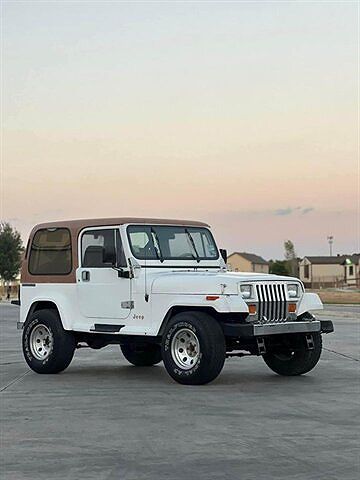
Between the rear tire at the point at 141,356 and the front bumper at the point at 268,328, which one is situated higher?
the front bumper at the point at 268,328

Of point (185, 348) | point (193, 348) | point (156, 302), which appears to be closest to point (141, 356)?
point (156, 302)

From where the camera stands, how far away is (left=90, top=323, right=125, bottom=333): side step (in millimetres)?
13510

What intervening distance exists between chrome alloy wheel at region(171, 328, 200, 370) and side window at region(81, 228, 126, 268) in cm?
161

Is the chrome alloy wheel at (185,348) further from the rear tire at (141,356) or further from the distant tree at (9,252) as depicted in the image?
the distant tree at (9,252)

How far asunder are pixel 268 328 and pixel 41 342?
3850 mm

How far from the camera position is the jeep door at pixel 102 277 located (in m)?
13.6

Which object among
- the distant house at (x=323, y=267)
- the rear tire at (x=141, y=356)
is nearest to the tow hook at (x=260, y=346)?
the rear tire at (x=141, y=356)

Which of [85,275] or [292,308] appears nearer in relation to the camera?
[292,308]

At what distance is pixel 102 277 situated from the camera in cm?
1380

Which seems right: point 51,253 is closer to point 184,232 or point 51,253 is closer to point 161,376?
point 184,232

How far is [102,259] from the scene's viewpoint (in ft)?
45.3

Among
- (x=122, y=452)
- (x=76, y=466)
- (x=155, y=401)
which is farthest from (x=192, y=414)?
(x=76, y=466)

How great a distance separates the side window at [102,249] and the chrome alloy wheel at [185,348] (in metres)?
1.61

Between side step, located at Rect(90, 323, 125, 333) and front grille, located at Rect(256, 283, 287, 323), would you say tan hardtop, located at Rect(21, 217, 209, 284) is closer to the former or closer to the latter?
side step, located at Rect(90, 323, 125, 333)
